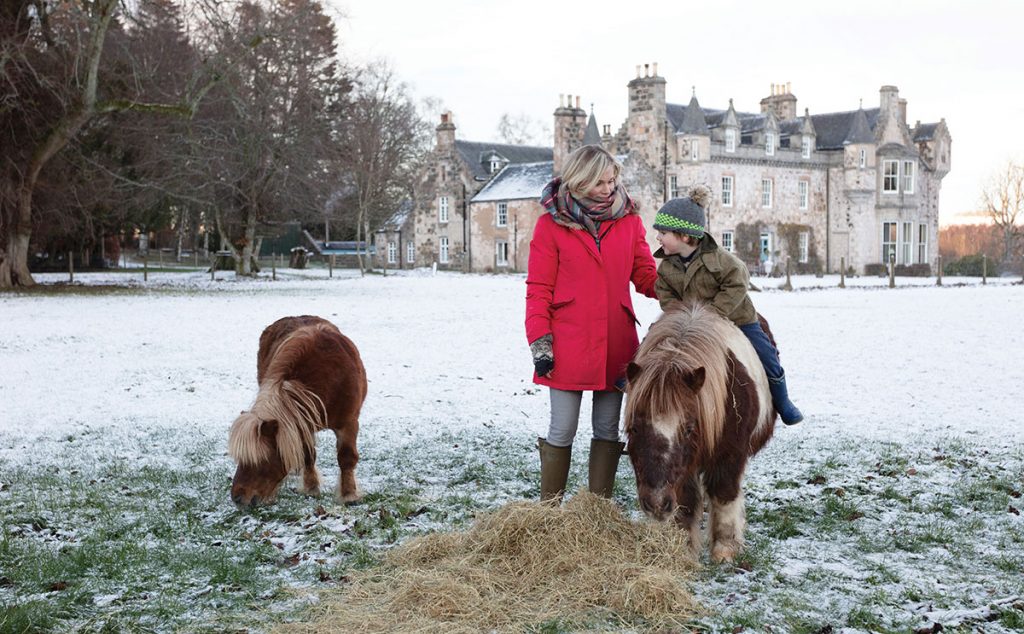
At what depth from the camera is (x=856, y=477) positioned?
22.9 ft

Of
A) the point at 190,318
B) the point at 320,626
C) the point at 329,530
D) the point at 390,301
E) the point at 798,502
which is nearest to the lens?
the point at 320,626

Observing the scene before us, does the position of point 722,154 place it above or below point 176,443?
above

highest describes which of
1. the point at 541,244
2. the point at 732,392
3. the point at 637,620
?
the point at 541,244

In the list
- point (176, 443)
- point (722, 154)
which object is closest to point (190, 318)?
point (176, 443)

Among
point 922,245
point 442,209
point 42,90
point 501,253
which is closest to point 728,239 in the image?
point 501,253

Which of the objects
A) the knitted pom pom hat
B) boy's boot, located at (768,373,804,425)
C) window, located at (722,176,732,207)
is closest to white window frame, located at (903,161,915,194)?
window, located at (722,176,732,207)

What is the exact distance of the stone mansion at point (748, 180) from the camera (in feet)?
165

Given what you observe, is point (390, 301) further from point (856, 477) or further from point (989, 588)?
point (989, 588)

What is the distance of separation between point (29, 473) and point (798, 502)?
19.1 ft

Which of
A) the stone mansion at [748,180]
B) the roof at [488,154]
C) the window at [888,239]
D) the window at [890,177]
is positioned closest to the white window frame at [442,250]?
the stone mansion at [748,180]

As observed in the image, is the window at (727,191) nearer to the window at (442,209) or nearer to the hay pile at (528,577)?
the window at (442,209)

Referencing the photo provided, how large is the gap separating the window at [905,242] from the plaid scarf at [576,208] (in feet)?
182

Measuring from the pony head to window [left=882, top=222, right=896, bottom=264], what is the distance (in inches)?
2169

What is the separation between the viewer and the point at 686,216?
5.34 meters
